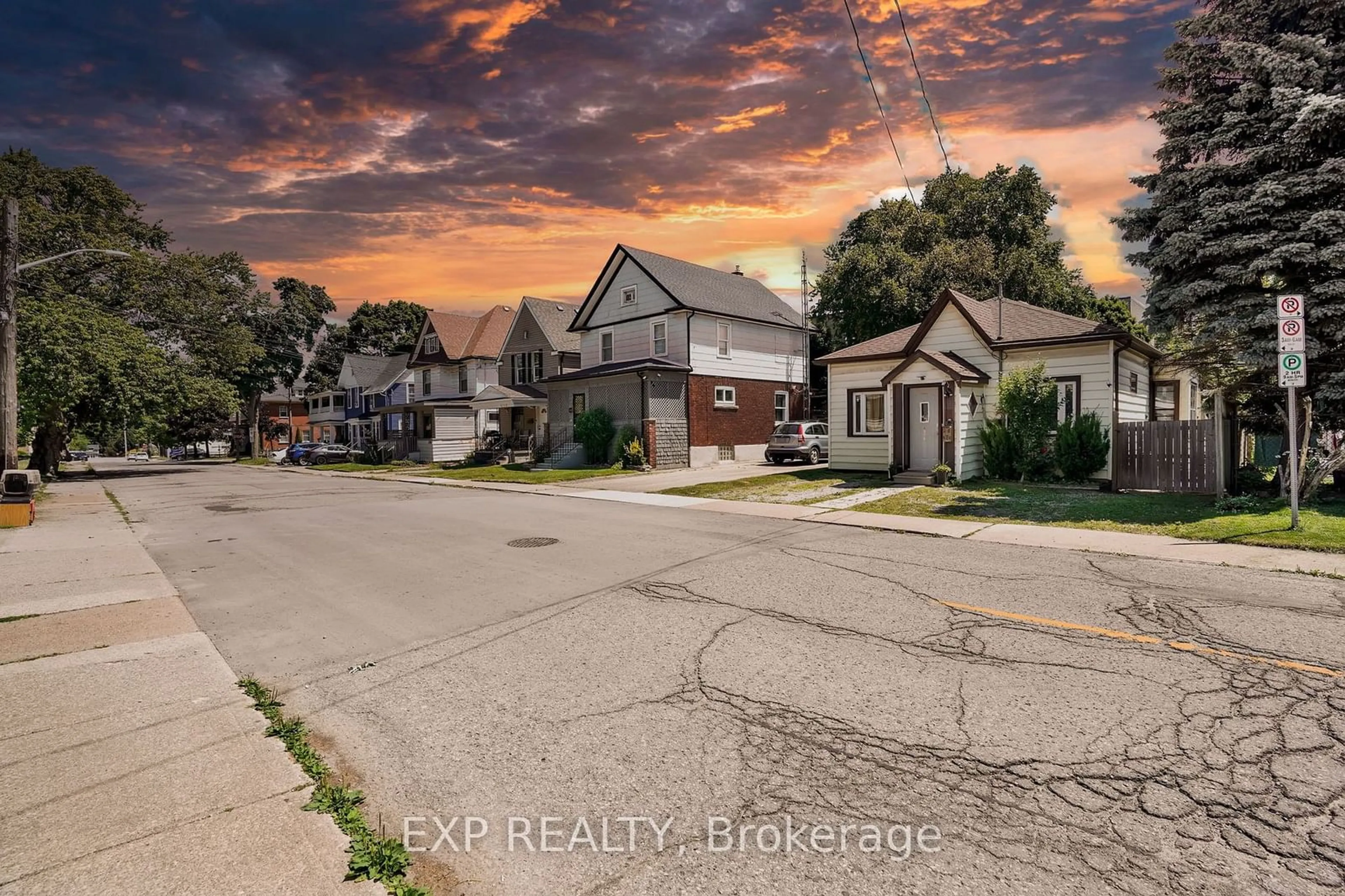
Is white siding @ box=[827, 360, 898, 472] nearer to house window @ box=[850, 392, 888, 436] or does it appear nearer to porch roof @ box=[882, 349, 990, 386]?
house window @ box=[850, 392, 888, 436]

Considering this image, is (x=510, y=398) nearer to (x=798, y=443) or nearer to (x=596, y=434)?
(x=596, y=434)

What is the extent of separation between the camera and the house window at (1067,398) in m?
17.8

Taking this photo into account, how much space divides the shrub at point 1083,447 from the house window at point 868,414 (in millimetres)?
5022

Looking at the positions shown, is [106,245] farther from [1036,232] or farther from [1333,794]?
[1036,232]

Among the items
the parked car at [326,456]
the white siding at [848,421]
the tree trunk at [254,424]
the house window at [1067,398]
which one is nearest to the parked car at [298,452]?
the parked car at [326,456]

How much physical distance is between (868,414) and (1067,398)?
18.4ft

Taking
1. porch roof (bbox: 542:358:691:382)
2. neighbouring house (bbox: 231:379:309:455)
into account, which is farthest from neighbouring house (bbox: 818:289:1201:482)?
→ neighbouring house (bbox: 231:379:309:455)

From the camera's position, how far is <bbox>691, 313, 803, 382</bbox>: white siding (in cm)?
3053

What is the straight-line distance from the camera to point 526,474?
28531mm

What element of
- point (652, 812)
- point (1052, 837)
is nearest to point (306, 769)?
point (652, 812)

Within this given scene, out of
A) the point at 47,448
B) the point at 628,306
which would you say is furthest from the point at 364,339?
the point at 628,306

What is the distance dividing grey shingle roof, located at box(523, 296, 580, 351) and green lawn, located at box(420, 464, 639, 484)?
25.5 feet

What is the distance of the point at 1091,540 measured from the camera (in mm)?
10430

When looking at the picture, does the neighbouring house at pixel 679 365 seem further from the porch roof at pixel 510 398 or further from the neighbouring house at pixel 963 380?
the neighbouring house at pixel 963 380
